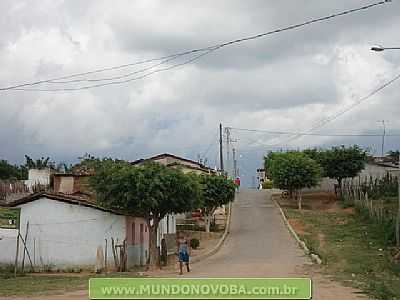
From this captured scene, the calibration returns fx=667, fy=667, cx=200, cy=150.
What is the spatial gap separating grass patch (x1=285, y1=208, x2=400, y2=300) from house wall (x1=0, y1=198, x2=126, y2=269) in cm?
1057

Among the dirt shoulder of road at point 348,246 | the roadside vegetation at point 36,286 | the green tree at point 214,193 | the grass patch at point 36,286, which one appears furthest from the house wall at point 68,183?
the grass patch at point 36,286

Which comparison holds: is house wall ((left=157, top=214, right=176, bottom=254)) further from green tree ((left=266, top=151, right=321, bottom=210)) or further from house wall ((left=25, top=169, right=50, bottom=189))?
house wall ((left=25, top=169, right=50, bottom=189))

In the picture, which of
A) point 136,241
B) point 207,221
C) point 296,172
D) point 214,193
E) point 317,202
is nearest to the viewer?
point 136,241

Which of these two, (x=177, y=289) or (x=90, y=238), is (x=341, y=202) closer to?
(x=90, y=238)

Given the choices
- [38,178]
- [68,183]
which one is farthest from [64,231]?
[38,178]

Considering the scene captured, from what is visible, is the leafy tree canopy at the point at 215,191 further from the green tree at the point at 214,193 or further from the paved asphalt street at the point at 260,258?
the paved asphalt street at the point at 260,258

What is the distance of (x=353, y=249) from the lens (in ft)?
114

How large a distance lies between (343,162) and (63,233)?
38829 mm

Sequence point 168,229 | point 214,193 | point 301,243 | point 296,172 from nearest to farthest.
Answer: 1. point 301,243
2. point 168,229
3. point 214,193
4. point 296,172

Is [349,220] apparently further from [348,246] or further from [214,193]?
[348,246]

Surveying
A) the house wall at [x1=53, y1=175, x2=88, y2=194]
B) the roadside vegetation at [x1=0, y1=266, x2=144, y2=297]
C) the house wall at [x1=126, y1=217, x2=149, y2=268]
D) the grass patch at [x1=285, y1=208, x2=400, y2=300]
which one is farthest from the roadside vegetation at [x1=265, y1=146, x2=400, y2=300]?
the house wall at [x1=53, y1=175, x2=88, y2=194]

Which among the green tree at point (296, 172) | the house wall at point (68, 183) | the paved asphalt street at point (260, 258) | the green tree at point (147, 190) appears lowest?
the paved asphalt street at point (260, 258)

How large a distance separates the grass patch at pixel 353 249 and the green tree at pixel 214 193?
20.2 feet

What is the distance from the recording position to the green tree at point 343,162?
→ 65125mm
